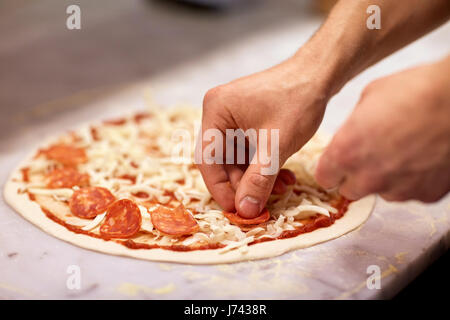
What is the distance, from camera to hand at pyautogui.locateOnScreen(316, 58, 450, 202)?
1.14 m

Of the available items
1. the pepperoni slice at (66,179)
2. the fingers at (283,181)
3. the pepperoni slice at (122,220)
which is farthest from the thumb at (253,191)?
the pepperoni slice at (66,179)

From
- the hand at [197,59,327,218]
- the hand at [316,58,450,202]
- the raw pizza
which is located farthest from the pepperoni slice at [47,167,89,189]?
the hand at [316,58,450,202]

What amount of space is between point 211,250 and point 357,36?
2.46 feet

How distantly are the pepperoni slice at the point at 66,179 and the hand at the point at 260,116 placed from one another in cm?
44

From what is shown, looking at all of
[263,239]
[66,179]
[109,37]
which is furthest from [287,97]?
[109,37]

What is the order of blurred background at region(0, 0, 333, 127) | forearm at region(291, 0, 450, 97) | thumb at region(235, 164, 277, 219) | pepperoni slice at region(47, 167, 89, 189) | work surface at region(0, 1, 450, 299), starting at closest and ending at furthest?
work surface at region(0, 1, 450, 299) → thumb at region(235, 164, 277, 219) → forearm at region(291, 0, 450, 97) → pepperoni slice at region(47, 167, 89, 189) → blurred background at region(0, 0, 333, 127)

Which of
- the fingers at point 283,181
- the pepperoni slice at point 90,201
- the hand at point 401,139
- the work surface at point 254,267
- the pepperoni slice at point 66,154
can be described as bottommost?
the work surface at point 254,267

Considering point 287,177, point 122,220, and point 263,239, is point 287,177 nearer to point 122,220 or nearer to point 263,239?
point 263,239

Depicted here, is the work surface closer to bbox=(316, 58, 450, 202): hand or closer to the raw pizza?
the raw pizza

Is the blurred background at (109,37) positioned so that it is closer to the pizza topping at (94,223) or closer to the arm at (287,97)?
the pizza topping at (94,223)

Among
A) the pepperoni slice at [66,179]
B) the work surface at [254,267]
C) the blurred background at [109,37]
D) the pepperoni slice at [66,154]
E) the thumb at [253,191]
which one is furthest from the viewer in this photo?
the blurred background at [109,37]

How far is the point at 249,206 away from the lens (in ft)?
5.07

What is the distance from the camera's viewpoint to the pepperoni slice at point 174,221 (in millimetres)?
1552

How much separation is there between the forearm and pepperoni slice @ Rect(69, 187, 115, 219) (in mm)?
683
